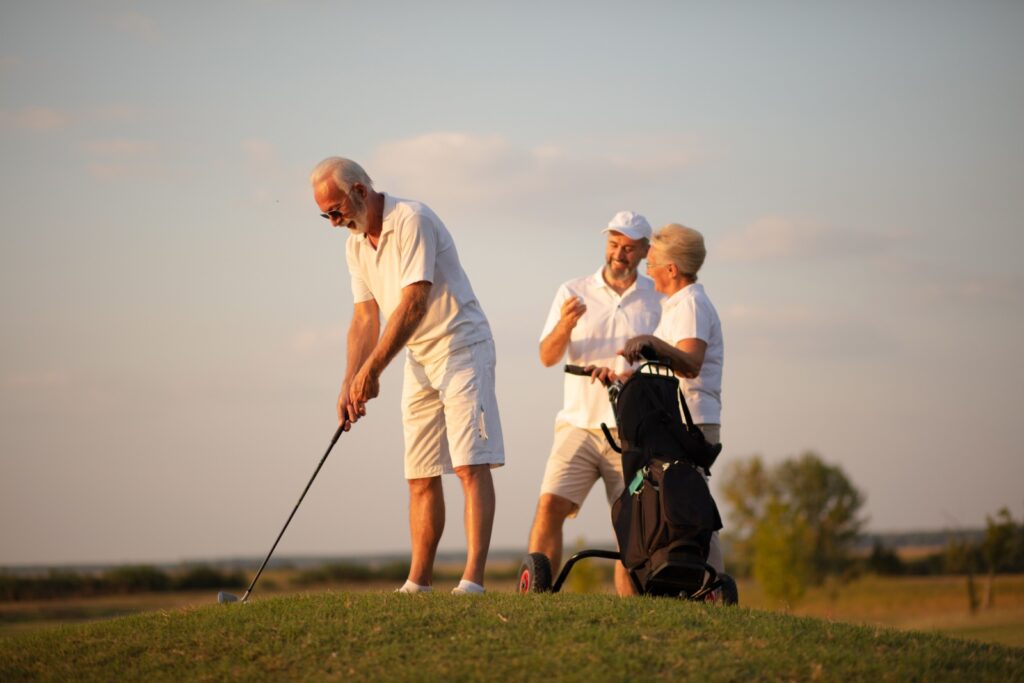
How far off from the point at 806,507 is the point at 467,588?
202ft

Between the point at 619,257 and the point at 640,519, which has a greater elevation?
the point at 619,257

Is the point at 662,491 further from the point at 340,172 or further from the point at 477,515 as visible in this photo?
the point at 340,172

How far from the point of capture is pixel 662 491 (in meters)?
6.30

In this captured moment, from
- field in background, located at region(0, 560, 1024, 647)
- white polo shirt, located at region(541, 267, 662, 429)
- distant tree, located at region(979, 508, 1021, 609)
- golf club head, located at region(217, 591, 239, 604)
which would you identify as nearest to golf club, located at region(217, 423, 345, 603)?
golf club head, located at region(217, 591, 239, 604)

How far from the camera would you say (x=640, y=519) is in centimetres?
645

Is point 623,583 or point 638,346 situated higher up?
point 638,346

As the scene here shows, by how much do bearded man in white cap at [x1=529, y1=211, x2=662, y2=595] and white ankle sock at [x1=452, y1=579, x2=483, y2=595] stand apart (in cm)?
89

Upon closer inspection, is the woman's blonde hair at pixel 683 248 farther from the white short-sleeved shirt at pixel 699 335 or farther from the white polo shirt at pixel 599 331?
the white polo shirt at pixel 599 331

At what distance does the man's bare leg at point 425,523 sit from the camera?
7.07m

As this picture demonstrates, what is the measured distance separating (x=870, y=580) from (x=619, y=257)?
5756 cm

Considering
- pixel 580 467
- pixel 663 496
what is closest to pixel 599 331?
pixel 580 467

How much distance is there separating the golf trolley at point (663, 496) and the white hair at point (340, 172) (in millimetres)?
2110

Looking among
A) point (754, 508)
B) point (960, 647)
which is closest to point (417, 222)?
Result: point (960, 647)

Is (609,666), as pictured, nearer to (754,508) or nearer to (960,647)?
(960,647)
